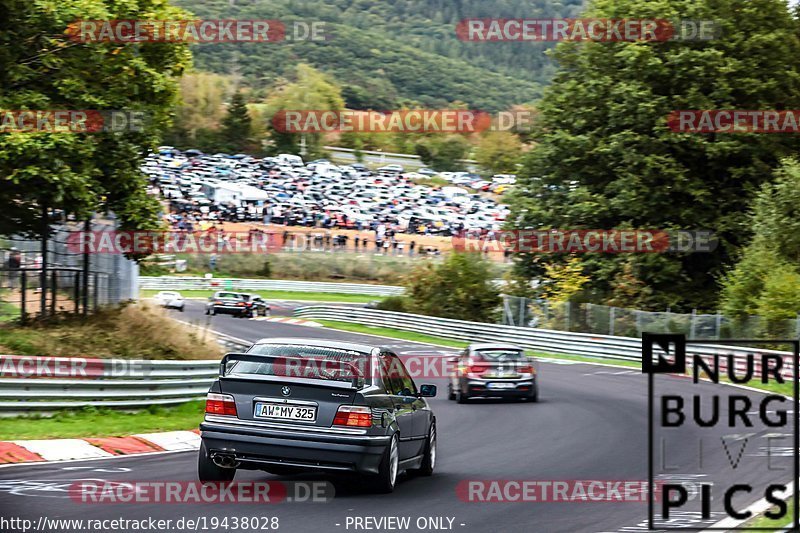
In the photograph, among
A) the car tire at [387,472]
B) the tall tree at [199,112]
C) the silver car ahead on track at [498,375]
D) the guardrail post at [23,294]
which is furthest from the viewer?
the tall tree at [199,112]

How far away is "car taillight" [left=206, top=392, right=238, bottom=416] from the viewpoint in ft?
36.1

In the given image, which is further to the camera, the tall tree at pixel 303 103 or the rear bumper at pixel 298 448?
the tall tree at pixel 303 103

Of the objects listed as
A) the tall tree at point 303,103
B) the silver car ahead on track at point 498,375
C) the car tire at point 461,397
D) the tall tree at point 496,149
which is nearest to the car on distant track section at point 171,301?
the car tire at point 461,397

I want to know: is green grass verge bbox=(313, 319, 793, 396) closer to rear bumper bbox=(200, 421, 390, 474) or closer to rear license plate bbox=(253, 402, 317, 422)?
rear bumper bbox=(200, 421, 390, 474)

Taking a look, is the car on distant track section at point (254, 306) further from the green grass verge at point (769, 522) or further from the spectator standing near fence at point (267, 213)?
the green grass verge at point (769, 522)

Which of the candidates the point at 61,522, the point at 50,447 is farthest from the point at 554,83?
the point at 61,522

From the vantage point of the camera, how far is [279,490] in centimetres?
1116

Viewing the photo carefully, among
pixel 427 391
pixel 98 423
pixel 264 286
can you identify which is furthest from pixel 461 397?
pixel 264 286

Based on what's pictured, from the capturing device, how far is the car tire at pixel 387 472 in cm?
1109

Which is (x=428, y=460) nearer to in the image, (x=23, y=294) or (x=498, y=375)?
(x=498, y=375)

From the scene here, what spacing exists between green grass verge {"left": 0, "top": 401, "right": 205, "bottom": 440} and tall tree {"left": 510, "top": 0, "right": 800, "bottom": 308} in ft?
89.0

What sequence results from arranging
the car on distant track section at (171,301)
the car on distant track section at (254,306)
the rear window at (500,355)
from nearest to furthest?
the rear window at (500,355) → the car on distant track section at (171,301) → the car on distant track section at (254,306)

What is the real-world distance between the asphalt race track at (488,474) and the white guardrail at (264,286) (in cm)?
5125

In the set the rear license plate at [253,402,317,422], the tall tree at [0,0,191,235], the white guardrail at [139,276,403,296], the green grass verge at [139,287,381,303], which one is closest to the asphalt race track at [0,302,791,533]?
the rear license plate at [253,402,317,422]
